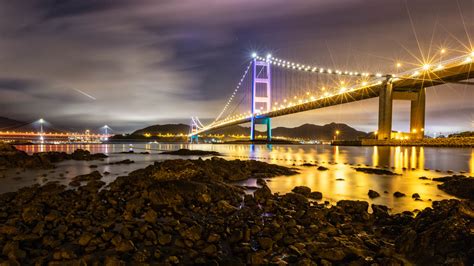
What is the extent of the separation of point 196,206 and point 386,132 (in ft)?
148

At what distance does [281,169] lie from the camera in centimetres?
1446

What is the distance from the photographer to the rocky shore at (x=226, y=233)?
404cm

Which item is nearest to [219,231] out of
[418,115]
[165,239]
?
[165,239]

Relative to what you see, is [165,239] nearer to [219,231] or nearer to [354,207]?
[219,231]

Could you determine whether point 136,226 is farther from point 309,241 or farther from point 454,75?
point 454,75

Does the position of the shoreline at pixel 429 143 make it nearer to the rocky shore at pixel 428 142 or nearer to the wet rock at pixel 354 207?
the rocky shore at pixel 428 142

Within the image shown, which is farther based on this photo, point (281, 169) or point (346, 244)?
point (281, 169)

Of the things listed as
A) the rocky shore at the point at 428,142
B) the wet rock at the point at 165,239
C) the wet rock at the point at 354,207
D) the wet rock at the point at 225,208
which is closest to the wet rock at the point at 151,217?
the wet rock at the point at 165,239

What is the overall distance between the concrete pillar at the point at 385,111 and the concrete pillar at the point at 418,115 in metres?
6.73

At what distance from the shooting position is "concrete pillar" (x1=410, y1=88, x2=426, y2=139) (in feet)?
160

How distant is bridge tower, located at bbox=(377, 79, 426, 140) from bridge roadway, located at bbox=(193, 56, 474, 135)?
0.49 m

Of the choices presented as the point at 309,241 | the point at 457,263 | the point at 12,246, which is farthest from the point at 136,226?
the point at 457,263

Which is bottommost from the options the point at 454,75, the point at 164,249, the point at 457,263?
the point at 164,249

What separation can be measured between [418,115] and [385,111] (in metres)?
9.74
